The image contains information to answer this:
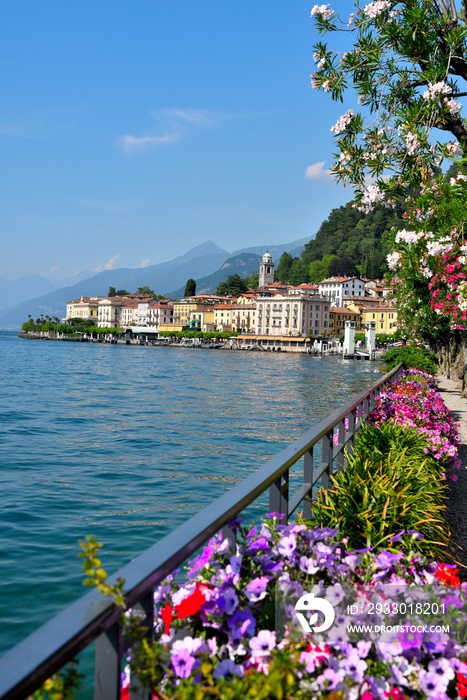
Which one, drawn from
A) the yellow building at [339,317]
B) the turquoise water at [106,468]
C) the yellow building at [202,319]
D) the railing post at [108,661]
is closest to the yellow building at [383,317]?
the yellow building at [339,317]

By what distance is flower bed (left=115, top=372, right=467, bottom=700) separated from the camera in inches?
73.3

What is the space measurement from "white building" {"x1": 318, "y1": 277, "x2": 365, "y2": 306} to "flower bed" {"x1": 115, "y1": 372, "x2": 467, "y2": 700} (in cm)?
16013

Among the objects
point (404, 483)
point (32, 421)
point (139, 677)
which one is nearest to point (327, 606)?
point (139, 677)

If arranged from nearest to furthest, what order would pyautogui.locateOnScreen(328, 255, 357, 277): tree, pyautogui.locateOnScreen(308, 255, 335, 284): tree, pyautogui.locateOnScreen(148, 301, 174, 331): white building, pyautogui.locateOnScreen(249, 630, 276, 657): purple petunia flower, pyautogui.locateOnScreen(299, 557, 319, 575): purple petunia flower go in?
pyautogui.locateOnScreen(249, 630, 276, 657): purple petunia flower, pyautogui.locateOnScreen(299, 557, 319, 575): purple petunia flower, pyautogui.locateOnScreen(328, 255, 357, 277): tree, pyautogui.locateOnScreen(308, 255, 335, 284): tree, pyautogui.locateOnScreen(148, 301, 174, 331): white building

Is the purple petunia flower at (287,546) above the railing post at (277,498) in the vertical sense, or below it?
above

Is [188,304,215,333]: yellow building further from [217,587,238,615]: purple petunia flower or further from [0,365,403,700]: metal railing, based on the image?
[217,587,238,615]: purple petunia flower

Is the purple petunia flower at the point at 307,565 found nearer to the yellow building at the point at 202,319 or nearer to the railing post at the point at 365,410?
the railing post at the point at 365,410

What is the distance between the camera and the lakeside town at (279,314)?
148 meters

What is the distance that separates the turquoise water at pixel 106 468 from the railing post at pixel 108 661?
4920 millimetres

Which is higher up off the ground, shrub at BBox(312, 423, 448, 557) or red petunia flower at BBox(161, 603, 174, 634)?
red petunia flower at BBox(161, 603, 174, 634)

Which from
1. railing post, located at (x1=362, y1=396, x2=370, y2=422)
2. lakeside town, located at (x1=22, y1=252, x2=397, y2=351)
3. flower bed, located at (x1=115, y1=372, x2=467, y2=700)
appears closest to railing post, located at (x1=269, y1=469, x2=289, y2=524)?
flower bed, located at (x1=115, y1=372, x2=467, y2=700)

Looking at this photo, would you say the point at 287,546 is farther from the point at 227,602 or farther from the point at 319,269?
the point at 319,269

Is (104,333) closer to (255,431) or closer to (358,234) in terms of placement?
(358,234)

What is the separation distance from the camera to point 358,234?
18900 cm
